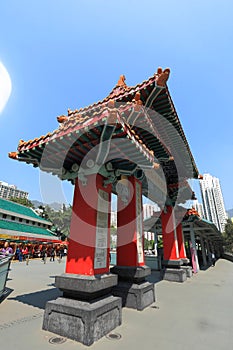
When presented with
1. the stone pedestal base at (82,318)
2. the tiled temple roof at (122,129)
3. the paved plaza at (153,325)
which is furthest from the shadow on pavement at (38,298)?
the tiled temple roof at (122,129)

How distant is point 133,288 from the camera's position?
200 inches

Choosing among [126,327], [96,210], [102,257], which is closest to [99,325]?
[126,327]

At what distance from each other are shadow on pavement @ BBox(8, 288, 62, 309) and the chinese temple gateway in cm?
209

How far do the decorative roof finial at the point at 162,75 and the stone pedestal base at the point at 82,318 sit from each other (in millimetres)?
5210

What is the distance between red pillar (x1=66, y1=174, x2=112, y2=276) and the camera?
3.96 m

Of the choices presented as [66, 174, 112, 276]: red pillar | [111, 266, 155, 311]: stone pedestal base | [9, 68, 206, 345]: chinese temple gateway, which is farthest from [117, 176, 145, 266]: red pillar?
[66, 174, 112, 276]: red pillar

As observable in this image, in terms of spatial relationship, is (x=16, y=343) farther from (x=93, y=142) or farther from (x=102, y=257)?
(x=93, y=142)

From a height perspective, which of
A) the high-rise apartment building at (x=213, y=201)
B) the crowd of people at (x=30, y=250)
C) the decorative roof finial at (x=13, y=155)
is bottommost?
the crowd of people at (x=30, y=250)

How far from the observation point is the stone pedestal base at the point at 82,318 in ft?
10.8

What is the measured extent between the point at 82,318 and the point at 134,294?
2.15m

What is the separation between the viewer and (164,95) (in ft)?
17.3

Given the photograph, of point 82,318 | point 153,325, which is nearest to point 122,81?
point 82,318

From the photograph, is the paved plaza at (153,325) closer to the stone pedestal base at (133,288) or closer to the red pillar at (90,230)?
the stone pedestal base at (133,288)

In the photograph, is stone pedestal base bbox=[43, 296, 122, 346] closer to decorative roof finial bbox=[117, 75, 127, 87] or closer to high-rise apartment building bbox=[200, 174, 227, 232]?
decorative roof finial bbox=[117, 75, 127, 87]
